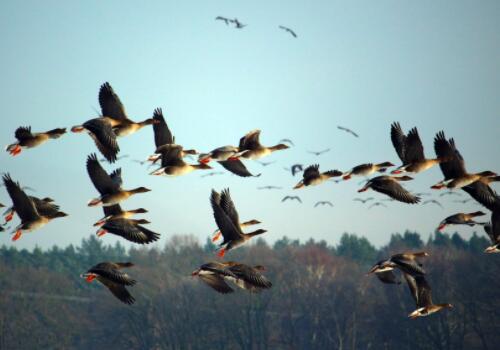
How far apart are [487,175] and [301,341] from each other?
93.5m

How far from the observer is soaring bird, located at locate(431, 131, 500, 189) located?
73.5 feet

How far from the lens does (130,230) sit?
22109mm

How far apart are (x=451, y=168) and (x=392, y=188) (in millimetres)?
1798

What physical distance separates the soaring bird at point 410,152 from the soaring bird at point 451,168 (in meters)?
0.23

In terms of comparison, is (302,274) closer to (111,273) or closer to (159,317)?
(159,317)

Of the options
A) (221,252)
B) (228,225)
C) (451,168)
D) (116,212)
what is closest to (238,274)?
(221,252)

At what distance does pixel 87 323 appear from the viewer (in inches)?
5010

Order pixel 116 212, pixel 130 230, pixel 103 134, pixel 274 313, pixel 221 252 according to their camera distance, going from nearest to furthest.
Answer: pixel 221 252 → pixel 103 134 → pixel 130 230 → pixel 116 212 → pixel 274 313

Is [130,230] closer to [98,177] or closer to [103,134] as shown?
[98,177]

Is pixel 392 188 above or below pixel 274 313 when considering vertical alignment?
above

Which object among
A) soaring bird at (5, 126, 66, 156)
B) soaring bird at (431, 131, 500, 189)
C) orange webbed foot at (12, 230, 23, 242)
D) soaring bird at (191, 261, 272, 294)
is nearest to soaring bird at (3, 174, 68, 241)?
orange webbed foot at (12, 230, 23, 242)

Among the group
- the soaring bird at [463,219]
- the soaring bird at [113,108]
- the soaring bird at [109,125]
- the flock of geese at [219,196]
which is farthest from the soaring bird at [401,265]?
the soaring bird at [113,108]

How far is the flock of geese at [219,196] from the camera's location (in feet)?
70.1

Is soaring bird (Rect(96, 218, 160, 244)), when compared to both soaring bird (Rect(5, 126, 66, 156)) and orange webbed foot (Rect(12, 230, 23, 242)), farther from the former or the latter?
soaring bird (Rect(5, 126, 66, 156))
